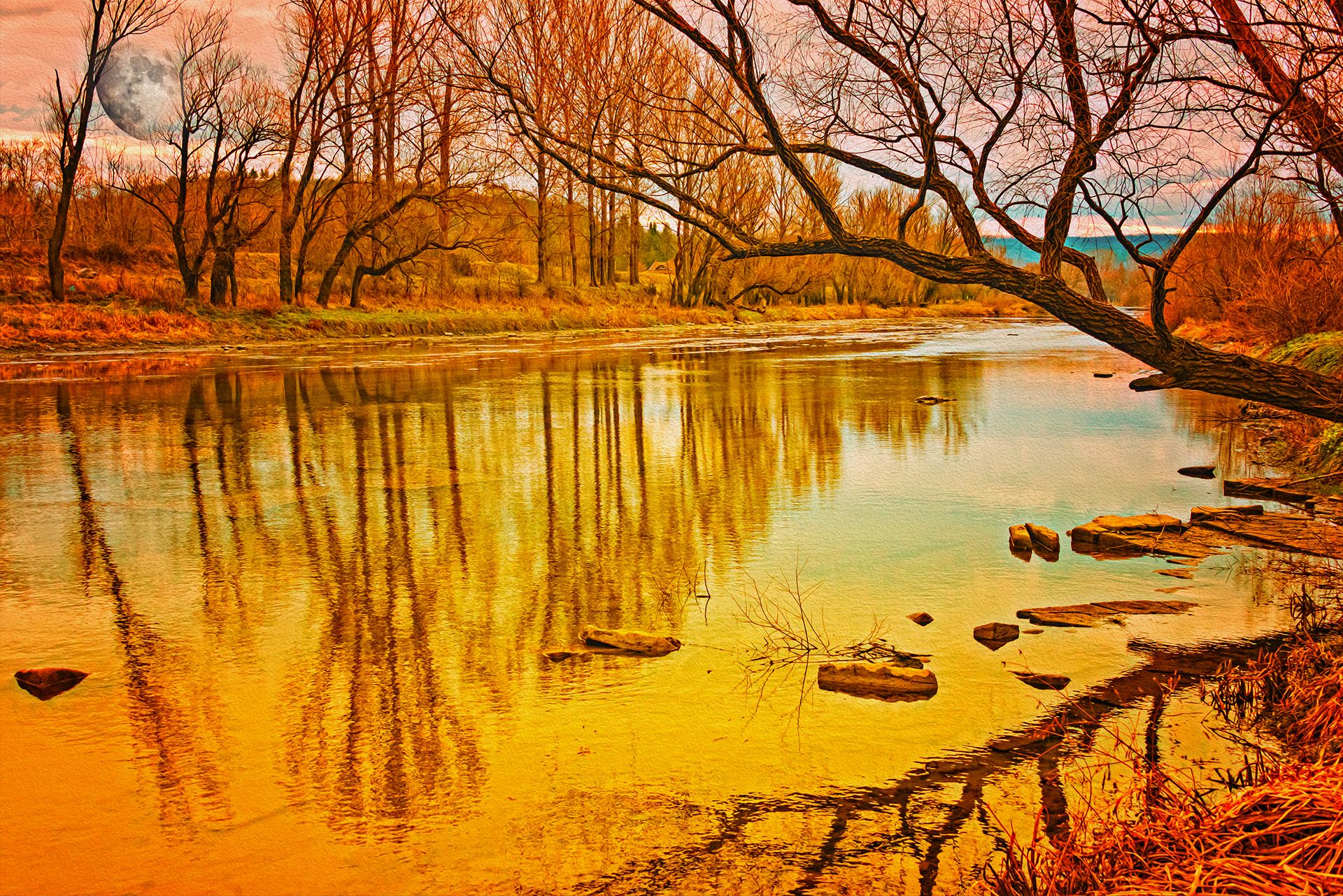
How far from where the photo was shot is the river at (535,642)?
11.0ft

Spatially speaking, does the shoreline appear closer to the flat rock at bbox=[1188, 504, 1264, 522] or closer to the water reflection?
the water reflection

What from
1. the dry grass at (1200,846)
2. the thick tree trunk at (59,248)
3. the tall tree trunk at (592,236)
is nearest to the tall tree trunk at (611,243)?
the tall tree trunk at (592,236)

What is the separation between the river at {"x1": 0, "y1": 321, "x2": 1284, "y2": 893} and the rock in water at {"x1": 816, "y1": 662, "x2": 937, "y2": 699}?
0.26 feet

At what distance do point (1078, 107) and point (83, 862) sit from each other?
6.39m

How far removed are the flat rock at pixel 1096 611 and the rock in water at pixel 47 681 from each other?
15.2ft

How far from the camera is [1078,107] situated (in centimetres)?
647

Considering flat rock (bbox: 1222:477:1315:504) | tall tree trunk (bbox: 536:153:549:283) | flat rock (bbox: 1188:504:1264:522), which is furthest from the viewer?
tall tree trunk (bbox: 536:153:549:283)

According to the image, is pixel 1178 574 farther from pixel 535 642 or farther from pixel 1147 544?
pixel 535 642

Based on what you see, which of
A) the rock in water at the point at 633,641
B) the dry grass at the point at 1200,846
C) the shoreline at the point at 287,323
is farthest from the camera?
the shoreline at the point at 287,323

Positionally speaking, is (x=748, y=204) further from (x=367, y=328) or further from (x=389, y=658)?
(x=389, y=658)

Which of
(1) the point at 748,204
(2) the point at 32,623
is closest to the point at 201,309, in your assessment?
(1) the point at 748,204

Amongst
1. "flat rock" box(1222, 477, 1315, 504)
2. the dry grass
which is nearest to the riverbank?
"flat rock" box(1222, 477, 1315, 504)

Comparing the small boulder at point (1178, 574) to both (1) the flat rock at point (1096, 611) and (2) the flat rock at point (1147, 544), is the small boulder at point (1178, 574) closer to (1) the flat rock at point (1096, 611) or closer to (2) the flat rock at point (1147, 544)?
(2) the flat rock at point (1147, 544)

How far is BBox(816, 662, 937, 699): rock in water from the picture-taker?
15.0 ft
